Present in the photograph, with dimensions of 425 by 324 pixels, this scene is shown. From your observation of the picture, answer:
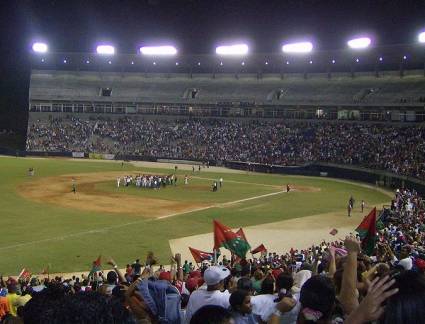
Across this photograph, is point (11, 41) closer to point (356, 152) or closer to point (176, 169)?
point (176, 169)

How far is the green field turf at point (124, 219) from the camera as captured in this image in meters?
27.7

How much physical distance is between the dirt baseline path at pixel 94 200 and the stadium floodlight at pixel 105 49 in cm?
4951

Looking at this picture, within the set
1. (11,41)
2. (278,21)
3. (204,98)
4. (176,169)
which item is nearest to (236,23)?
(278,21)

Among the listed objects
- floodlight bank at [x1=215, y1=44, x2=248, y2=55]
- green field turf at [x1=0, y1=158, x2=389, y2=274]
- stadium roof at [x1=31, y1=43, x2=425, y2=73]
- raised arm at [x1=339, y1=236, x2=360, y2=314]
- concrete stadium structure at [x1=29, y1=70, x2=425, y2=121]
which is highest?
floodlight bank at [x1=215, y1=44, x2=248, y2=55]

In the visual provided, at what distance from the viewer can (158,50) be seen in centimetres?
9875

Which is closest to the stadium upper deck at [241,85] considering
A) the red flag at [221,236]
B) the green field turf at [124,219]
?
the green field turf at [124,219]

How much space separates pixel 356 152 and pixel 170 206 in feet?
115

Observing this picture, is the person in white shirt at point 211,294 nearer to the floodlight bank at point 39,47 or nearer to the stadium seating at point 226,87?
the stadium seating at point 226,87

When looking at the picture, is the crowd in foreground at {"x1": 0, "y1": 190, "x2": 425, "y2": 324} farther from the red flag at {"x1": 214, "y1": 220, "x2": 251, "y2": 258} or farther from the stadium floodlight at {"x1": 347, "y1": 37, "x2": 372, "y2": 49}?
the stadium floodlight at {"x1": 347, "y1": 37, "x2": 372, "y2": 49}

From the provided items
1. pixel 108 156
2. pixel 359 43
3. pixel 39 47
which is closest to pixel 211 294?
pixel 359 43

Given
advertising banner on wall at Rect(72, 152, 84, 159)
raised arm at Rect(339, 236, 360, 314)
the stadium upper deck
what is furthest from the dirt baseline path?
the stadium upper deck

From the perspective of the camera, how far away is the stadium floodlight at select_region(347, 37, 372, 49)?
77125 mm

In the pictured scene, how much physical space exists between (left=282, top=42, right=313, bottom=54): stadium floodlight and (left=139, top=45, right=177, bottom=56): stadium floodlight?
2304cm

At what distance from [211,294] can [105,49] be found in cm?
10003
